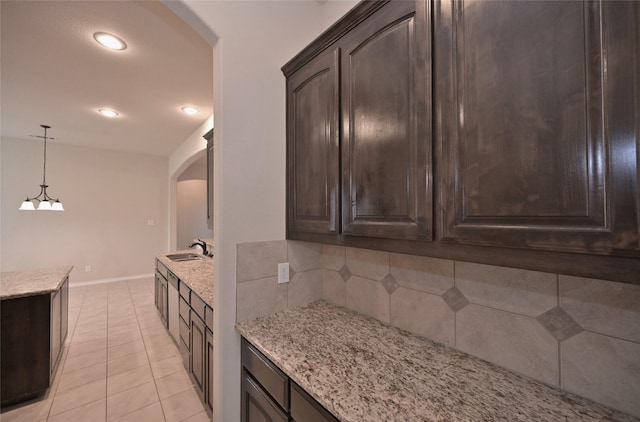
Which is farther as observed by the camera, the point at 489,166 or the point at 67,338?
the point at 67,338

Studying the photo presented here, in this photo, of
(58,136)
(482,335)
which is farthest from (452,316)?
(58,136)

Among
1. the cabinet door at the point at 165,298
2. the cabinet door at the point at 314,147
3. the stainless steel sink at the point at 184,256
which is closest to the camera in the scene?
the cabinet door at the point at 314,147

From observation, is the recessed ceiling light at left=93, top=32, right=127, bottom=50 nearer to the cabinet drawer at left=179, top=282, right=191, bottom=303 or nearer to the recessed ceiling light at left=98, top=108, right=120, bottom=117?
the recessed ceiling light at left=98, top=108, right=120, bottom=117

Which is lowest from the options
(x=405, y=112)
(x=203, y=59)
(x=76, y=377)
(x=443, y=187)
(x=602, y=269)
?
(x=76, y=377)

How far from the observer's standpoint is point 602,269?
1.93 feet

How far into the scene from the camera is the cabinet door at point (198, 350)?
1893 mm

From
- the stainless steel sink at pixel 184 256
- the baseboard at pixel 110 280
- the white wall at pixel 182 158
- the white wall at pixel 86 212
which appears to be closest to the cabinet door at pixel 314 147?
the white wall at pixel 182 158

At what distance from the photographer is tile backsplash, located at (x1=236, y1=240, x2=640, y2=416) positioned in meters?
0.79

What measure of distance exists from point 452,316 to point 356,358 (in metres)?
0.47

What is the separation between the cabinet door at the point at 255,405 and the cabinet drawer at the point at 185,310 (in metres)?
1.05

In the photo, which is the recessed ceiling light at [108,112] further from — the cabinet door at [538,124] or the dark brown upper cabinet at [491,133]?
the cabinet door at [538,124]

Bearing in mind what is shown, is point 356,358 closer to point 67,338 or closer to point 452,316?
→ point 452,316

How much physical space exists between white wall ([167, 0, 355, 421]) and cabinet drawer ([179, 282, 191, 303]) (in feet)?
3.12

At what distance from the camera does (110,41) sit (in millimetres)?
2031
